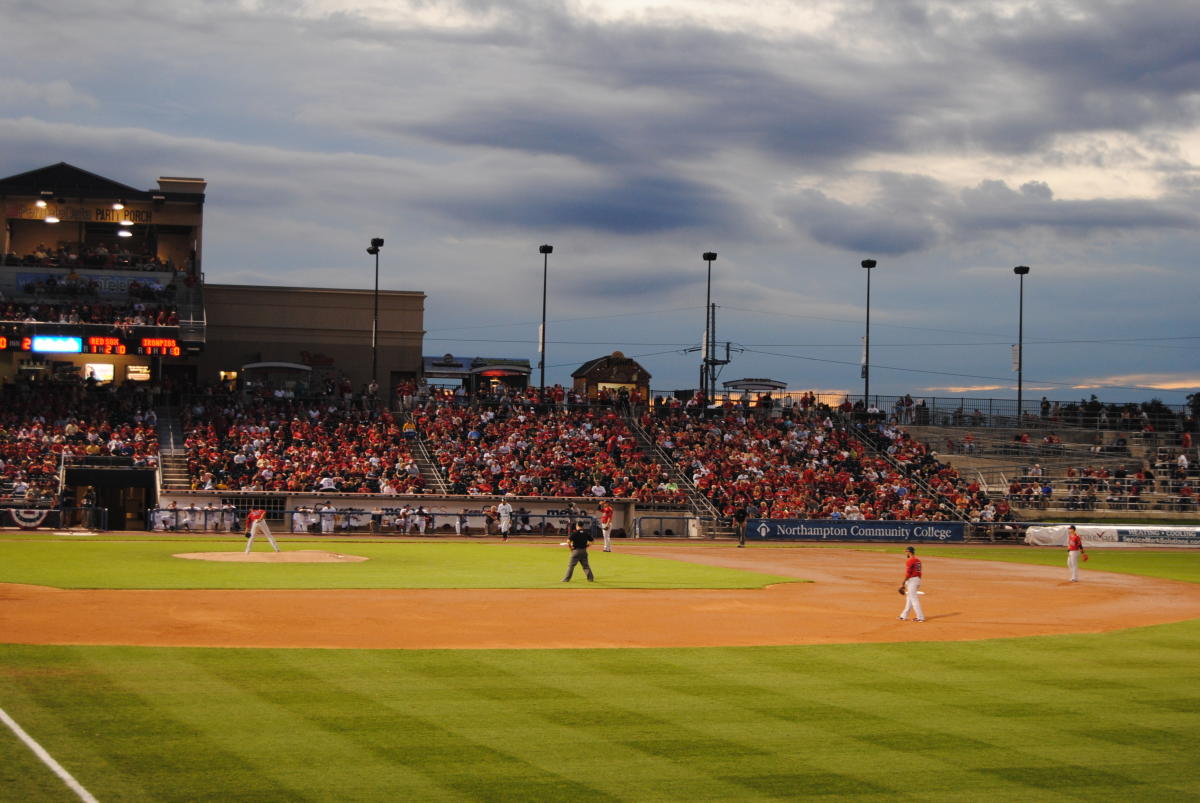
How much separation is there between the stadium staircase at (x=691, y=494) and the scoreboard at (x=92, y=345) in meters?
22.2

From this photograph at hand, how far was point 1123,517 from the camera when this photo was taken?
60.0m

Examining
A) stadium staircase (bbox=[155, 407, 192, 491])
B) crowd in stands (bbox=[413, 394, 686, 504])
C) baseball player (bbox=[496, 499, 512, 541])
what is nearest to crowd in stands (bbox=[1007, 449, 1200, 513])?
crowd in stands (bbox=[413, 394, 686, 504])

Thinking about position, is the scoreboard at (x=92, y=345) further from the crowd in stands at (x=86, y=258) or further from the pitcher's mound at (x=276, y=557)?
the pitcher's mound at (x=276, y=557)

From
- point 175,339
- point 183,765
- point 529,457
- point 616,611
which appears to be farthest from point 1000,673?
point 175,339

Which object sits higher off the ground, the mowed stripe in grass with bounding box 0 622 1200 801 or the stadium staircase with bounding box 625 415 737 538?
the stadium staircase with bounding box 625 415 737 538

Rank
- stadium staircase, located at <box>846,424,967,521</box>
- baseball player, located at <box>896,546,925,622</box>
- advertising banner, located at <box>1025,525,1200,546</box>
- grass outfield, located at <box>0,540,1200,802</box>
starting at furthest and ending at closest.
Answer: stadium staircase, located at <box>846,424,967,521</box> < advertising banner, located at <box>1025,525,1200,546</box> < baseball player, located at <box>896,546,925,622</box> < grass outfield, located at <box>0,540,1200,802</box>

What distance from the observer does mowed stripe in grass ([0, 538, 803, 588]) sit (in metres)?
28.8

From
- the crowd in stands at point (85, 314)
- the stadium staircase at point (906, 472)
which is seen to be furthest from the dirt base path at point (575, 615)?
the crowd in stands at point (85, 314)

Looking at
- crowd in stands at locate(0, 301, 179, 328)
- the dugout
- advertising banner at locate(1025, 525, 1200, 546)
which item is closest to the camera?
the dugout

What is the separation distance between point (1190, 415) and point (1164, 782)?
65511 mm

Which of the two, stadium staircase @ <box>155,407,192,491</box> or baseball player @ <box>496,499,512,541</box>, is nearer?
baseball player @ <box>496,499,512,541</box>

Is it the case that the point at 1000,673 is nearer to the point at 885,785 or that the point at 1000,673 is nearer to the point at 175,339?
the point at 885,785

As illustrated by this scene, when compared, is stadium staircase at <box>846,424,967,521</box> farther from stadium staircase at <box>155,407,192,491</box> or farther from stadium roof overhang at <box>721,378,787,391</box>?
stadium staircase at <box>155,407,192,491</box>

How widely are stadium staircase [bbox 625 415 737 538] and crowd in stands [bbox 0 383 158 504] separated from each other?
22570 mm
